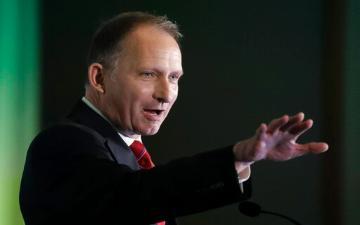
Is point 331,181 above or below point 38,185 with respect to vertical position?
below

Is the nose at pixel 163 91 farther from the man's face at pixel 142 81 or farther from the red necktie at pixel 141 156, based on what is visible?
the red necktie at pixel 141 156

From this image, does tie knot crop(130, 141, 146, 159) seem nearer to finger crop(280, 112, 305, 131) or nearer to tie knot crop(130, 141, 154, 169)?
tie knot crop(130, 141, 154, 169)

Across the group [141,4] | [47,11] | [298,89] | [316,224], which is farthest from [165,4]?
[316,224]

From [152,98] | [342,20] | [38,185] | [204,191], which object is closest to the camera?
[204,191]

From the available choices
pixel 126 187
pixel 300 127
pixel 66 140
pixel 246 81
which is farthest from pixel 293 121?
pixel 246 81

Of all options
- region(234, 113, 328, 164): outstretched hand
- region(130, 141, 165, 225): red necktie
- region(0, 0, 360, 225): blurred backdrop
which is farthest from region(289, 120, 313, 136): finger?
region(0, 0, 360, 225): blurred backdrop

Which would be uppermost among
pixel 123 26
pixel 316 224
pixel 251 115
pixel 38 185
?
pixel 123 26

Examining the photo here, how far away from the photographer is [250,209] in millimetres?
1164

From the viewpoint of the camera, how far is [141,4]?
2016 mm

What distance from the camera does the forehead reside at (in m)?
1.03

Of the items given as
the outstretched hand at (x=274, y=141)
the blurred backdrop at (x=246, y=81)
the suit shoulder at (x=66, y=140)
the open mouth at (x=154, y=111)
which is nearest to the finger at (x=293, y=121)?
the outstretched hand at (x=274, y=141)

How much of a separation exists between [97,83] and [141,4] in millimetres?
992

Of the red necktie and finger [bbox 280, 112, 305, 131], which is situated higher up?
finger [bbox 280, 112, 305, 131]

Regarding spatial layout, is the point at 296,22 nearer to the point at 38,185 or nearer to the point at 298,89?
the point at 298,89
